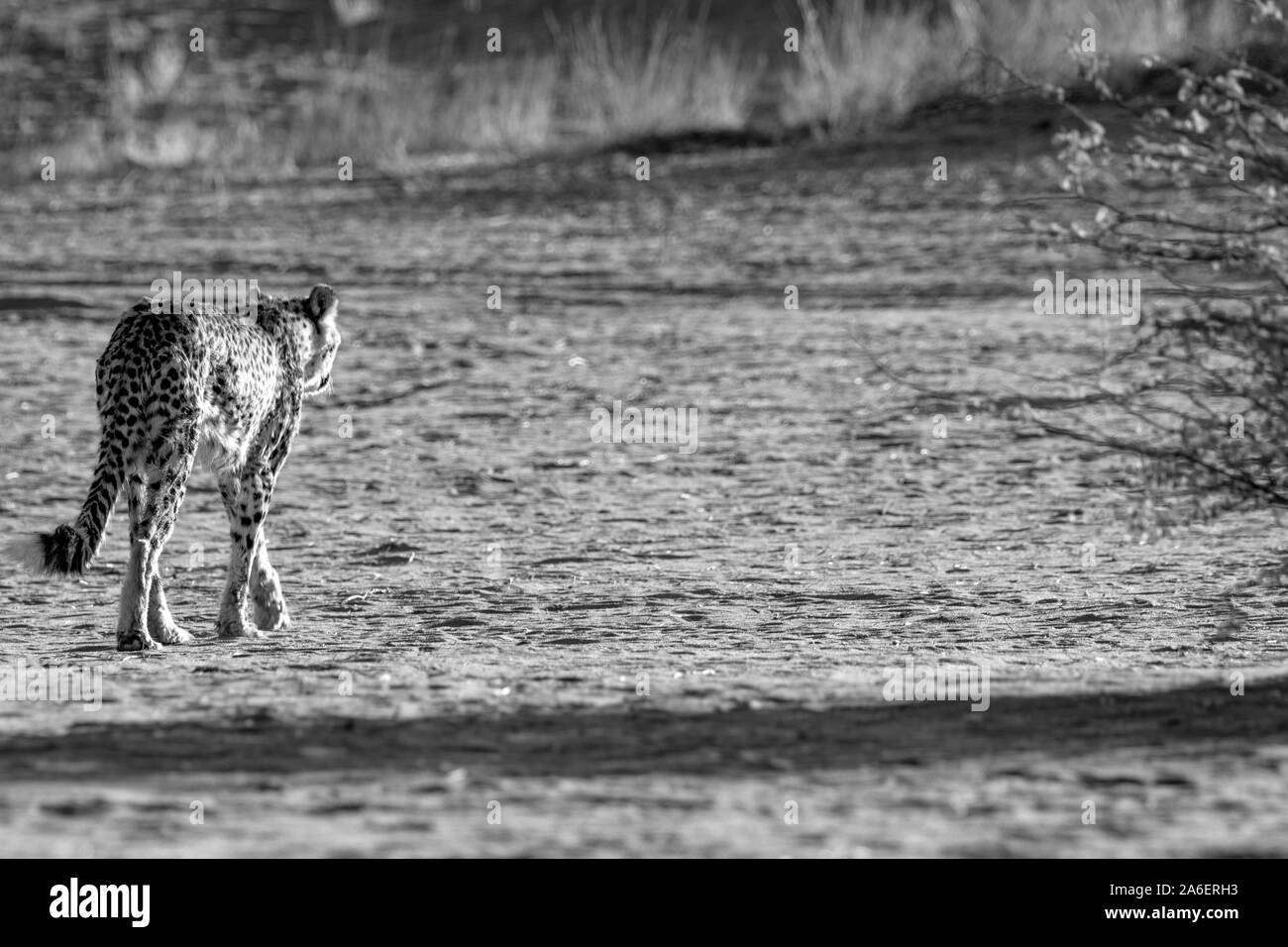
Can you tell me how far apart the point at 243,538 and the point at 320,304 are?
128 centimetres

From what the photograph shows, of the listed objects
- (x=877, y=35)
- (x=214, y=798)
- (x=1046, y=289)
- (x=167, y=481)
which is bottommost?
(x=214, y=798)

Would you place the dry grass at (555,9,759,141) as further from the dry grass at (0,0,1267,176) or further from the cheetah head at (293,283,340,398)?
the cheetah head at (293,283,340,398)

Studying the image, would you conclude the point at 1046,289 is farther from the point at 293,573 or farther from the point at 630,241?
the point at 293,573

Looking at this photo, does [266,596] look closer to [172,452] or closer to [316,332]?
[172,452]

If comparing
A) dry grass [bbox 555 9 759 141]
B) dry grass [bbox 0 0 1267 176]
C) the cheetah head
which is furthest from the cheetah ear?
dry grass [bbox 555 9 759 141]

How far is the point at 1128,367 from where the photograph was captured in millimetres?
14539

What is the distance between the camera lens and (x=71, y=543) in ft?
26.8

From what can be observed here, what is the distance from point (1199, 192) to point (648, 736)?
1388 cm

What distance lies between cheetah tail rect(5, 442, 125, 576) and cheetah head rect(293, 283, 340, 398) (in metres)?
1.60

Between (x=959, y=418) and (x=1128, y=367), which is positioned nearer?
(x=959, y=418)

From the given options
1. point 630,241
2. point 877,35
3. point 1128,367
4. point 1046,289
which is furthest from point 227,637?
point 877,35

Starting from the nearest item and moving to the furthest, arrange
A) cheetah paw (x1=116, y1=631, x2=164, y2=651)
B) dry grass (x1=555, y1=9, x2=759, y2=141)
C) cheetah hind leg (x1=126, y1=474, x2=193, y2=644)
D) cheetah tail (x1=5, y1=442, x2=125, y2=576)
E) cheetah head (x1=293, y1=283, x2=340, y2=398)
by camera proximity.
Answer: cheetah tail (x1=5, y1=442, x2=125, y2=576)
cheetah paw (x1=116, y1=631, x2=164, y2=651)
cheetah hind leg (x1=126, y1=474, x2=193, y2=644)
cheetah head (x1=293, y1=283, x2=340, y2=398)
dry grass (x1=555, y1=9, x2=759, y2=141)

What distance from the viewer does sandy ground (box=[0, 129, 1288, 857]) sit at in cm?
592

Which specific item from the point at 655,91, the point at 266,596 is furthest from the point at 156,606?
the point at 655,91
